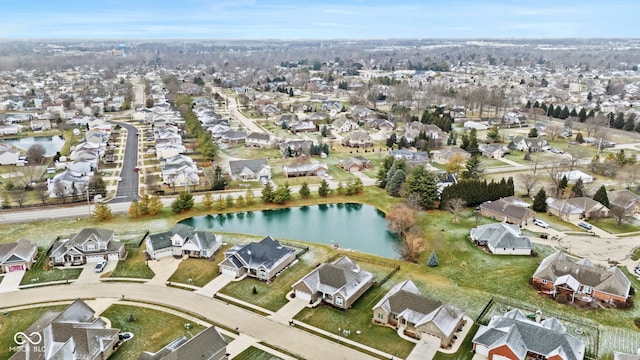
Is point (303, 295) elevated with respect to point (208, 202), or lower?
lower

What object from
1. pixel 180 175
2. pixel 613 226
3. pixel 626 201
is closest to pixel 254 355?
pixel 180 175

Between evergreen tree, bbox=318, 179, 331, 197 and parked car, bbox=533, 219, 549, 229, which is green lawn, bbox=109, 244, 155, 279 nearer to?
evergreen tree, bbox=318, 179, 331, 197

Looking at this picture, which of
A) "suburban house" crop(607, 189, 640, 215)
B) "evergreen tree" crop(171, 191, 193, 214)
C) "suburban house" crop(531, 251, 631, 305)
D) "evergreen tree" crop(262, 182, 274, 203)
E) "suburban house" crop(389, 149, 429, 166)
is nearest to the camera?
"suburban house" crop(531, 251, 631, 305)

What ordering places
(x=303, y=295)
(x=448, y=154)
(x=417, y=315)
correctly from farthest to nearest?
(x=448, y=154) → (x=303, y=295) → (x=417, y=315)

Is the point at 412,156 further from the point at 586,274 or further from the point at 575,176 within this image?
the point at 586,274

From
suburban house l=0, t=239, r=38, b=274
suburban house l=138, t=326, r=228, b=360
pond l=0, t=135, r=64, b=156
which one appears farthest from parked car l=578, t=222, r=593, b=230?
pond l=0, t=135, r=64, b=156

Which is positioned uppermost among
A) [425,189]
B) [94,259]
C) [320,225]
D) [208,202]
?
[425,189]
